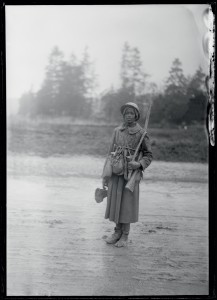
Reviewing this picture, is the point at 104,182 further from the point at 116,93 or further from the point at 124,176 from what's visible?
the point at 116,93

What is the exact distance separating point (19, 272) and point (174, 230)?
1.22 meters

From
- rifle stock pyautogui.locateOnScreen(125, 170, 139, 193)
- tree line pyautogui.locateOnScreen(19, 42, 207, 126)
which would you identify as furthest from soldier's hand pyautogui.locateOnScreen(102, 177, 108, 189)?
tree line pyautogui.locateOnScreen(19, 42, 207, 126)

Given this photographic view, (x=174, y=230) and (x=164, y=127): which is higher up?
(x=164, y=127)

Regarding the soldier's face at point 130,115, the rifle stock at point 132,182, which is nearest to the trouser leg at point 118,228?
the rifle stock at point 132,182

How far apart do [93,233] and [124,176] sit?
51 cm

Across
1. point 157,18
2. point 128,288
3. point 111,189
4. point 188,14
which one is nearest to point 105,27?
point 157,18

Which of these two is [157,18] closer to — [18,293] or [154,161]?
[154,161]

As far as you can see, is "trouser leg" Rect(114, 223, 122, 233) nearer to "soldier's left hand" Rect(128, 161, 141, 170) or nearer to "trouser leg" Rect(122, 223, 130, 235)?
"trouser leg" Rect(122, 223, 130, 235)

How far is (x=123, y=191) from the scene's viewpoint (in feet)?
11.1

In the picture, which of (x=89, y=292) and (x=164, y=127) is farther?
(x=164, y=127)

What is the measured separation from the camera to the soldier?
3.31 metres

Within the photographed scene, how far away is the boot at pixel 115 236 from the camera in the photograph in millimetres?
3328

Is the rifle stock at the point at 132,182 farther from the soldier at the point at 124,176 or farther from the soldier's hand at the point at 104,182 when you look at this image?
the soldier's hand at the point at 104,182

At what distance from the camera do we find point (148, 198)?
3.40 metres
